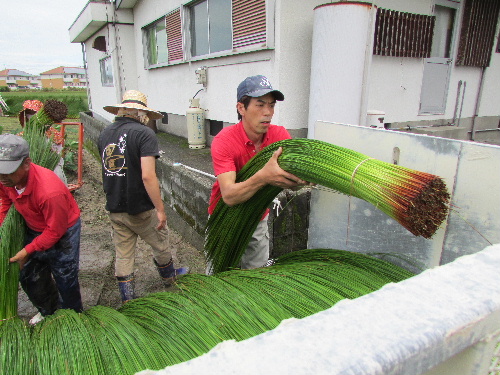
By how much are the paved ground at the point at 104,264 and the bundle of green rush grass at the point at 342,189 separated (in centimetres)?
171

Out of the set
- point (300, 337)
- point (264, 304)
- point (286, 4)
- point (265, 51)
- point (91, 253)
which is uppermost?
point (286, 4)

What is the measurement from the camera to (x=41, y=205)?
2.43 metres

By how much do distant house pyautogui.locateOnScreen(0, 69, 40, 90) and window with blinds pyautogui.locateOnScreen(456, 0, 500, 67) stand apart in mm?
115723

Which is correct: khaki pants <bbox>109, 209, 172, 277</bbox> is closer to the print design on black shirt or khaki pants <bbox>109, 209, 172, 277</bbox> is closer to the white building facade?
the print design on black shirt

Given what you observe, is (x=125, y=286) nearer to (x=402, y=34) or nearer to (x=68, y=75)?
(x=402, y=34)

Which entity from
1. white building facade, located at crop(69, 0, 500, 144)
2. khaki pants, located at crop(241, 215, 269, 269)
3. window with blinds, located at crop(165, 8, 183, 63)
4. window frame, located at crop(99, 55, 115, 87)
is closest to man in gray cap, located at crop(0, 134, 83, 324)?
khaki pants, located at crop(241, 215, 269, 269)

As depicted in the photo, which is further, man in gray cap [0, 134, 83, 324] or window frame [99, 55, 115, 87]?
window frame [99, 55, 115, 87]

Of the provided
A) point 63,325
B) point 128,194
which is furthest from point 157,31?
point 63,325

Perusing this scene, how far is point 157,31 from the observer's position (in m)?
8.56

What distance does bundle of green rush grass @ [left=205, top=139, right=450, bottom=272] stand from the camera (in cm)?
123

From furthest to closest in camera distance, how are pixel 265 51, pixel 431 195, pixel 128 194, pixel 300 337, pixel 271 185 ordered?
pixel 265 51 < pixel 128 194 < pixel 271 185 < pixel 431 195 < pixel 300 337

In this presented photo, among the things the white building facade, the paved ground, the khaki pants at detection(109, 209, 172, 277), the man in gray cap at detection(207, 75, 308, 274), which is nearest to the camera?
the man in gray cap at detection(207, 75, 308, 274)

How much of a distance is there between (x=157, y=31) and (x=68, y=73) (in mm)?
112083

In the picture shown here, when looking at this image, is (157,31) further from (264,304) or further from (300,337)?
(300,337)
